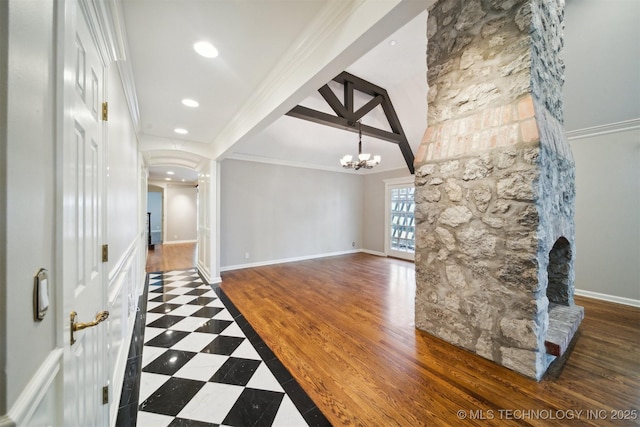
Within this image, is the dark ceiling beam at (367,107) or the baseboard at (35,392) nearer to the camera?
the baseboard at (35,392)

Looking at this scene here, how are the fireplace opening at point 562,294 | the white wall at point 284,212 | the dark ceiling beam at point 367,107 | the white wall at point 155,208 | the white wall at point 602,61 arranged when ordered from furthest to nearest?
the white wall at point 155,208, the white wall at point 284,212, the dark ceiling beam at point 367,107, the white wall at point 602,61, the fireplace opening at point 562,294

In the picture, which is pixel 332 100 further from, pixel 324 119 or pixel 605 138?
pixel 605 138

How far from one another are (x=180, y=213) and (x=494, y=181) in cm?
1004

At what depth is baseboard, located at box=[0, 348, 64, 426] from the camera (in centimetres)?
44

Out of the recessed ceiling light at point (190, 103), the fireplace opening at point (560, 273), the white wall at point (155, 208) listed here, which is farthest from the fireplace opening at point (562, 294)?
the white wall at point (155, 208)

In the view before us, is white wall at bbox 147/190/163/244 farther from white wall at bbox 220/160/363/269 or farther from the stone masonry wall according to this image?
the stone masonry wall

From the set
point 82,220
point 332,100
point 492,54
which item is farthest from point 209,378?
point 332,100

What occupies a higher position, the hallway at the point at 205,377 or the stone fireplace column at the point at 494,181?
the stone fireplace column at the point at 494,181

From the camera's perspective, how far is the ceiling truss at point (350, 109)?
12.2ft

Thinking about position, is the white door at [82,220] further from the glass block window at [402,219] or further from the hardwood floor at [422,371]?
the glass block window at [402,219]

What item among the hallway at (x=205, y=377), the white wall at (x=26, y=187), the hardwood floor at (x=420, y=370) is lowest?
the hallway at (x=205, y=377)

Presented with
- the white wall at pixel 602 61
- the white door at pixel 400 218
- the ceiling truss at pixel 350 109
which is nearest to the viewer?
the white wall at pixel 602 61

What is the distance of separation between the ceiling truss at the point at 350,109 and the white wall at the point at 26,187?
3.13 meters

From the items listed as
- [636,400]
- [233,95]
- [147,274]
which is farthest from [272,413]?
[147,274]
